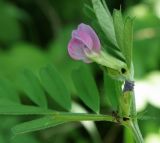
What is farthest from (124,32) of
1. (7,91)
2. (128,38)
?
(7,91)

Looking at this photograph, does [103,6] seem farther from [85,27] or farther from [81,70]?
[81,70]

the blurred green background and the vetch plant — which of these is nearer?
the vetch plant

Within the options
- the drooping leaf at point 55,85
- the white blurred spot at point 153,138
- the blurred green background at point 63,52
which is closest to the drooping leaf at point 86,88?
the drooping leaf at point 55,85

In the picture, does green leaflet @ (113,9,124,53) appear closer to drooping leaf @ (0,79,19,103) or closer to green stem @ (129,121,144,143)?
green stem @ (129,121,144,143)

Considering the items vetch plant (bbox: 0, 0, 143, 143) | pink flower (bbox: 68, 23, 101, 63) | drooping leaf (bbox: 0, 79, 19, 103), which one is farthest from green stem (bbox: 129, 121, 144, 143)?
drooping leaf (bbox: 0, 79, 19, 103)

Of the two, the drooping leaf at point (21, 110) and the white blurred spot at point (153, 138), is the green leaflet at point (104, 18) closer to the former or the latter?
the drooping leaf at point (21, 110)

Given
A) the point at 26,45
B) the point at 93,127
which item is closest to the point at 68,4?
the point at 26,45
